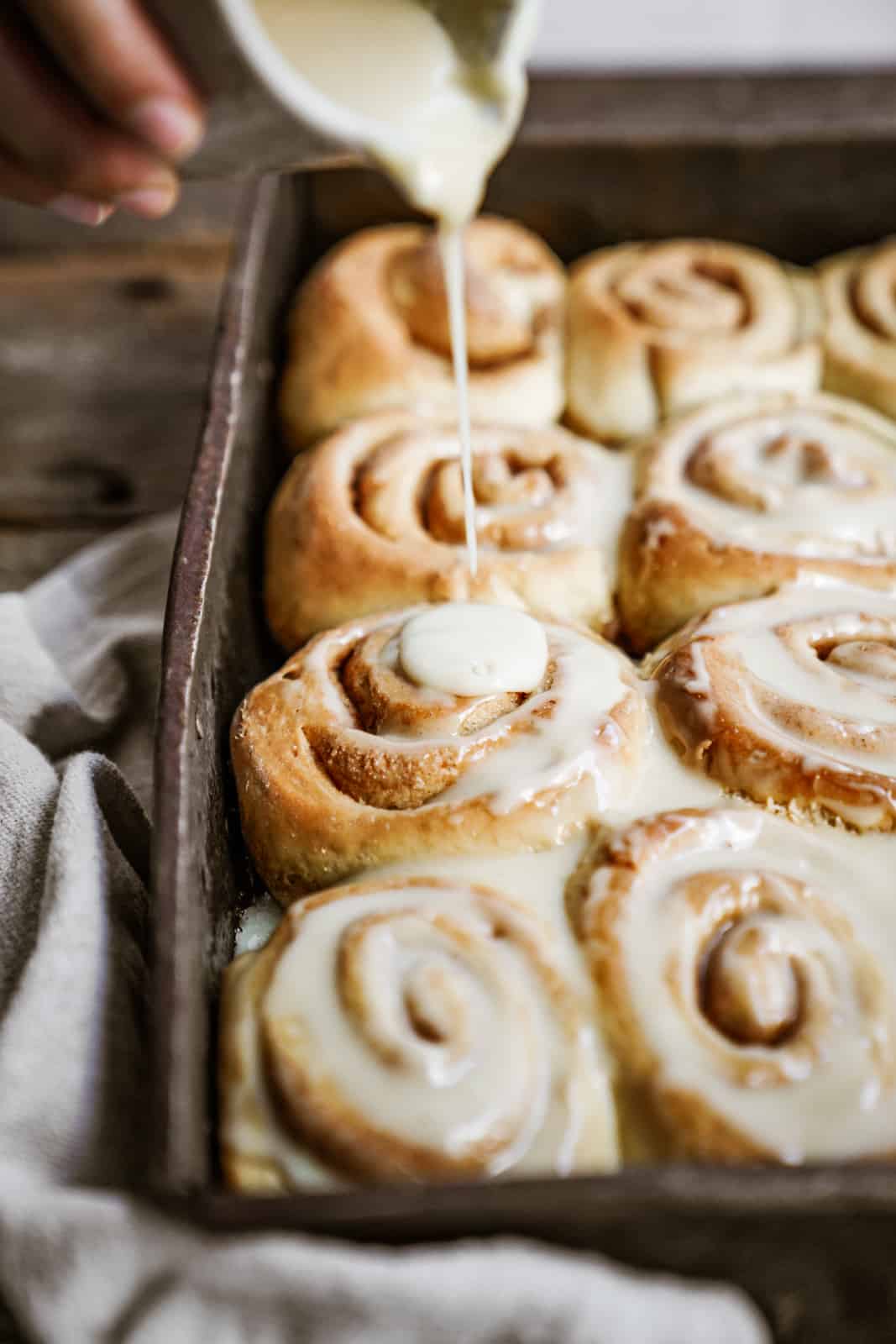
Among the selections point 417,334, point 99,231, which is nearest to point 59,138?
point 417,334

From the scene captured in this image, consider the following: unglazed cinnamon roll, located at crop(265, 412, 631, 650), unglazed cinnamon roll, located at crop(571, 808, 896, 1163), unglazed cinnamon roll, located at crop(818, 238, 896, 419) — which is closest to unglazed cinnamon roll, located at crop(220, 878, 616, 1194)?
unglazed cinnamon roll, located at crop(571, 808, 896, 1163)

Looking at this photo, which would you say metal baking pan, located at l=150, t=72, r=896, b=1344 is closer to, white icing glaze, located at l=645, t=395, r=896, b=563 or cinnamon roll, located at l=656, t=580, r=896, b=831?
cinnamon roll, located at l=656, t=580, r=896, b=831

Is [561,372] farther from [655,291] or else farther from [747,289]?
[747,289]

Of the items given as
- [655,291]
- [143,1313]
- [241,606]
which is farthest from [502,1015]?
[655,291]

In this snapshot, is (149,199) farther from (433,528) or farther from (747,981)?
(747,981)

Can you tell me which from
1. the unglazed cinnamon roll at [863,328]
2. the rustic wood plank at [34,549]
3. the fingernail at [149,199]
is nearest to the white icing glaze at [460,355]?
the fingernail at [149,199]
